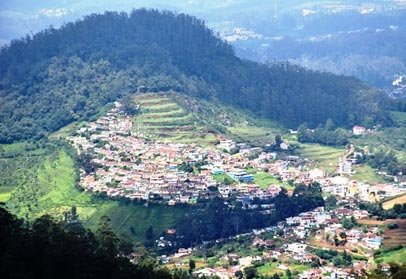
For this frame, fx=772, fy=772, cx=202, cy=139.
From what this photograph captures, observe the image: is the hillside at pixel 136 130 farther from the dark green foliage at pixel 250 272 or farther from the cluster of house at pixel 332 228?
the dark green foliage at pixel 250 272

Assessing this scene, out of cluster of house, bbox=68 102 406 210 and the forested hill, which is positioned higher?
the forested hill

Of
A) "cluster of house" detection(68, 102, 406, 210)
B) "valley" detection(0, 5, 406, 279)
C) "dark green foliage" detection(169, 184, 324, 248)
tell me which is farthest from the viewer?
"cluster of house" detection(68, 102, 406, 210)

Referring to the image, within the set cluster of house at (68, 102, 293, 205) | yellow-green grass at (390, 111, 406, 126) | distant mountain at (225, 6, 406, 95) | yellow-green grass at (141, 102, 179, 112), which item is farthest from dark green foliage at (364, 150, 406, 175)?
distant mountain at (225, 6, 406, 95)

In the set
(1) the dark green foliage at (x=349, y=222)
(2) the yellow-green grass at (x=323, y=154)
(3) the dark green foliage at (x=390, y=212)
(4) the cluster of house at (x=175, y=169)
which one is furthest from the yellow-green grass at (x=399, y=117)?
(1) the dark green foliage at (x=349, y=222)

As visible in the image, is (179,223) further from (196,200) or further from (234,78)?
(234,78)

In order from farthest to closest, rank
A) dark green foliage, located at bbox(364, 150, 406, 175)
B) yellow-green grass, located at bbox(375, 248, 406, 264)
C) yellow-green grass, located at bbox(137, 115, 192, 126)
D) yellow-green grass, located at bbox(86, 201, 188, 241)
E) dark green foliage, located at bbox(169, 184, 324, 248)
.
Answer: yellow-green grass, located at bbox(137, 115, 192, 126) < dark green foliage, located at bbox(364, 150, 406, 175) < dark green foliage, located at bbox(169, 184, 324, 248) < yellow-green grass, located at bbox(86, 201, 188, 241) < yellow-green grass, located at bbox(375, 248, 406, 264)

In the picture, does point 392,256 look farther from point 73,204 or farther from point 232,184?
point 73,204

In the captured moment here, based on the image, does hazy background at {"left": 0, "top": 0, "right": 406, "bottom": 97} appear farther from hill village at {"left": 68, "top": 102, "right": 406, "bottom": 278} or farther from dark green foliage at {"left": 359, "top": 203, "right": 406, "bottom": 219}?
dark green foliage at {"left": 359, "top": 203, "right": 406, "bottom": 219}
